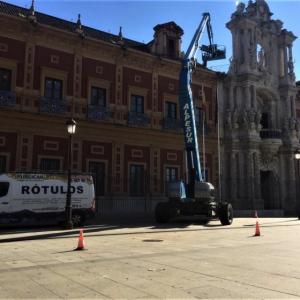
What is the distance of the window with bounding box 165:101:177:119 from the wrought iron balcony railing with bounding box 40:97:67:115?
27.0 feet

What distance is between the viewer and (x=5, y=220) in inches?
768

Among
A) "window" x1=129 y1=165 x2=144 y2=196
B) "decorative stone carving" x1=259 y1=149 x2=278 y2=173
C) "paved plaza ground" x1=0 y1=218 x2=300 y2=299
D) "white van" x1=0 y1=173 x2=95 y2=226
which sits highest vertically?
"decorative stone carving" x1=259 y1=149 x2=278 y2=173

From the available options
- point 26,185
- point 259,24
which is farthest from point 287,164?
point 26,185

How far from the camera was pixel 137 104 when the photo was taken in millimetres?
30172

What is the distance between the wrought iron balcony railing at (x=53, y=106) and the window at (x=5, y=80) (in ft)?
6.59

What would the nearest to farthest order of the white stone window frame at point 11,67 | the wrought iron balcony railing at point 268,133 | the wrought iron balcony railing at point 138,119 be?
1. the white stone window frame at point 11,67
2. the wrought iron balcony railing at point 138,119
3. the wrought iron balcony railing at point 268,133

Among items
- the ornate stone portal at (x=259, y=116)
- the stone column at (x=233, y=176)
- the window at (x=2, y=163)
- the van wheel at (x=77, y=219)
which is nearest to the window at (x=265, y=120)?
the ornate stone portal at (x=259, y=116)

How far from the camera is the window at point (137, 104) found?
29.9 meters

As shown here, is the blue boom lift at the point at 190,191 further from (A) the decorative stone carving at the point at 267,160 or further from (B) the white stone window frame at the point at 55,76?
(A) the decorative stone carving at the point at 267,160

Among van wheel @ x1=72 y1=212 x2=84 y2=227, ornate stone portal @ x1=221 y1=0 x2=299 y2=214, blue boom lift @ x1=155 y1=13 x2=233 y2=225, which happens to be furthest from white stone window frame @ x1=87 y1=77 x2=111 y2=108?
ornate stone portal @ x1=221 y1=0 x2=299 y2=214

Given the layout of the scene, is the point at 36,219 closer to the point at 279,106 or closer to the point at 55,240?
the point at 55,240

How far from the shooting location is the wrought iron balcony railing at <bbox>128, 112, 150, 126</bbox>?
29250mm

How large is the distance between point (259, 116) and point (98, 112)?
584 inches

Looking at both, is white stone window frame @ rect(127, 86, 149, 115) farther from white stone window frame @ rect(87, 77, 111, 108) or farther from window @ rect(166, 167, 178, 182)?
window @ rect(166, 167, 178, 182)
